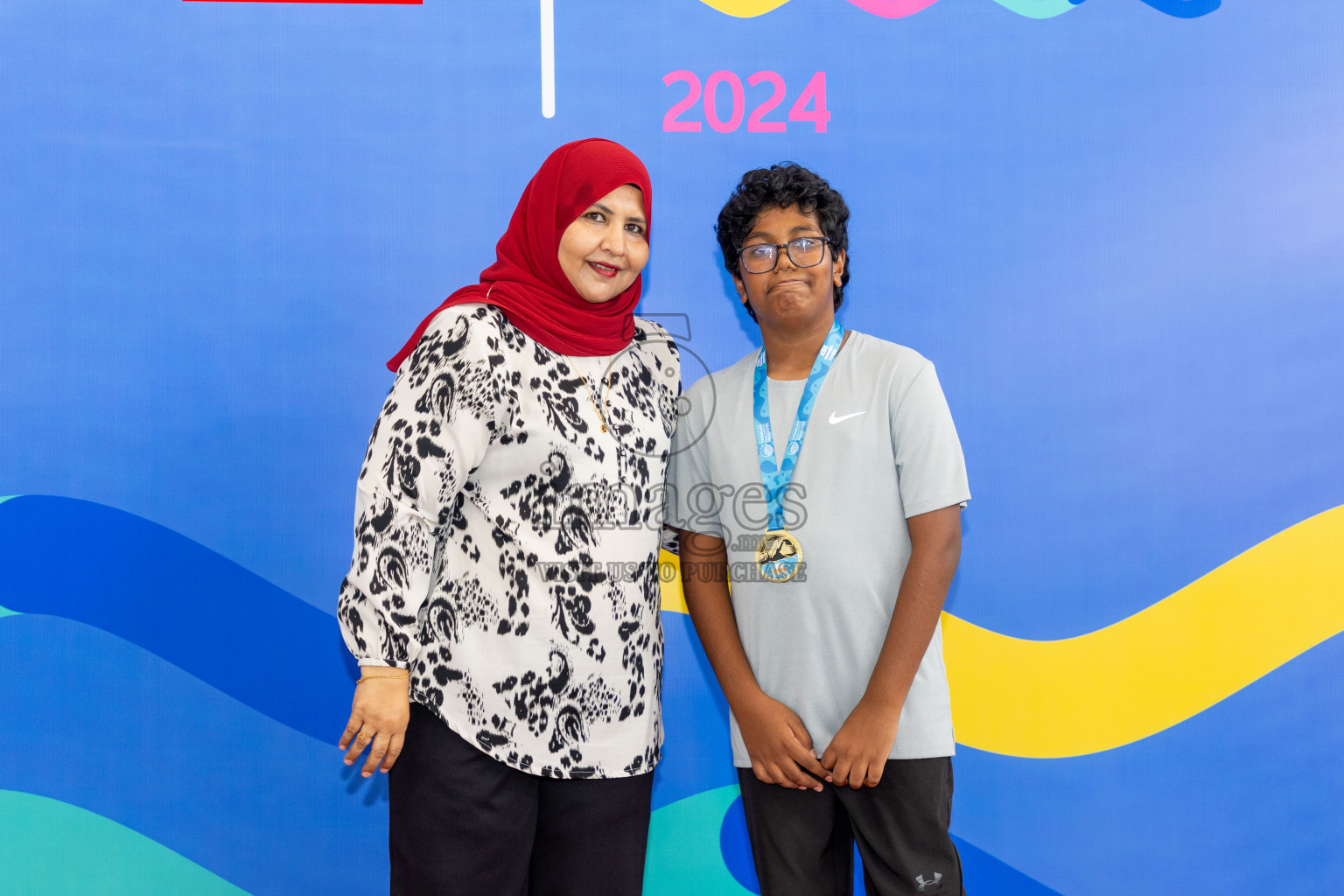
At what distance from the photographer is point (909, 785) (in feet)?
5.04

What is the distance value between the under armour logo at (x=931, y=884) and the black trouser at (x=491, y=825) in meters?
0.53

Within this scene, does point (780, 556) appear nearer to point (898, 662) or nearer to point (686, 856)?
point (898, 662)

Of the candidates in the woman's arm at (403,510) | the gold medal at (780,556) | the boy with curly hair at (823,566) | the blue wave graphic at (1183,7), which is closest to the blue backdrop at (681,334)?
the blue wave graphic at (1183,7)

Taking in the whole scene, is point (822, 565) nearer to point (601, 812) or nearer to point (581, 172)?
point (601, 812)

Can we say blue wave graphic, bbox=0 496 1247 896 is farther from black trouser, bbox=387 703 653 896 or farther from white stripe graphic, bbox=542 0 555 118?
white stripe graphic, bbox=542 0 555 118

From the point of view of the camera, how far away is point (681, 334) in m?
2.33

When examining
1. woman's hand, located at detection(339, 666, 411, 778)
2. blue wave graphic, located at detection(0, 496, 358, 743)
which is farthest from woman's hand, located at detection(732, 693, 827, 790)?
blue wave graphic, located at detection(0, 496, 358, 743)

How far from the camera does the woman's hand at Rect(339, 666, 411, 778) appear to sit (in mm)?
1371

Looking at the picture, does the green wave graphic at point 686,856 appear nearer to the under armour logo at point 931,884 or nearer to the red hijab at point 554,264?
the under armour logo at point 931,884

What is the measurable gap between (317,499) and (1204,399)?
2.44m

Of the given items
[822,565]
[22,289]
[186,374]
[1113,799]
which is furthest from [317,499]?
[1113,799]

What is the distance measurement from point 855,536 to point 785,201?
66 cm

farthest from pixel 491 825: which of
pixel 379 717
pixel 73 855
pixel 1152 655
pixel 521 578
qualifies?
pixel 1152 655

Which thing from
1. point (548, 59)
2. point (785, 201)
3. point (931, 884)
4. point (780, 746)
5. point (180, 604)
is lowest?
point (931, 884)
